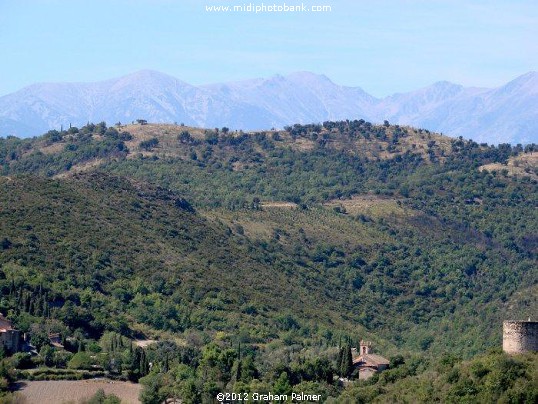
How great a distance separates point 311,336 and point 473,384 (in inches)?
1732

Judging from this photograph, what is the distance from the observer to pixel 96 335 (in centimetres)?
8544

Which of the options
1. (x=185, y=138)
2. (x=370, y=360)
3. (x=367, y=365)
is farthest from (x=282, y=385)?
(x=185, y=138)

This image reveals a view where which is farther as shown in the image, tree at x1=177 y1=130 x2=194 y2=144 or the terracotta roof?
tree at x1=177 y1=130 x2=194 y2=144

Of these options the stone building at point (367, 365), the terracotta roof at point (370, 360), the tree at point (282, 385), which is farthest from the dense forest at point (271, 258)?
the stone building at point (367, 365)

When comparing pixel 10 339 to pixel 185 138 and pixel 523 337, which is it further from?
pixel 185 138

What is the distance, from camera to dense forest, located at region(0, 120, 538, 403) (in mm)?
71250

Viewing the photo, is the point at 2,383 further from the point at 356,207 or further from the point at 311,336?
the point at 356,207

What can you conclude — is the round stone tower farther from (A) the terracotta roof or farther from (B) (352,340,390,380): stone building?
(A) the terracotta roof

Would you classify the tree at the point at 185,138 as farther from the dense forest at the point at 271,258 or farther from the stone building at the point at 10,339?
the stone building at the point at 10,339

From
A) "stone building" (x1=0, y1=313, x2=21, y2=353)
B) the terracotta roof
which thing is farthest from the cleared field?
the terracotta roof

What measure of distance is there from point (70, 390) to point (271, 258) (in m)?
56.5

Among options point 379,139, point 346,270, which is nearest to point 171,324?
point 346,270

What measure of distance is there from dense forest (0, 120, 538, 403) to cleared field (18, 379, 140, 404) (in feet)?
3.38

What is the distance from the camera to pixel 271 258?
122 m
